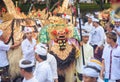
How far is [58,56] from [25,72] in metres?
3.59

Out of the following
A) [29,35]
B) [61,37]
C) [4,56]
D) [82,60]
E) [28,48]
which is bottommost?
[82,60]

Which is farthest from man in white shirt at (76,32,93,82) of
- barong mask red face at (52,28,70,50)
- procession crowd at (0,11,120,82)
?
barong mask red face at (52,28,70,50)

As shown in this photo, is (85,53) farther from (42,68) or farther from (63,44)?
(42,68)

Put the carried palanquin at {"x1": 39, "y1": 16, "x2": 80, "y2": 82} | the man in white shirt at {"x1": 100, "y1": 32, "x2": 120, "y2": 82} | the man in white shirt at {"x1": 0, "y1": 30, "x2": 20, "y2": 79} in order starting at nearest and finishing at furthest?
the man in white shirt at {"x1": 100, "y1": 32, "x2": 120, "y2": 82} < the man in white shirt at {"x1": 0, "y1": 30, "x2": 20, "y2": 79} < the carried palanquin at {"x1": 39, "y1": 16, "x2": 80, "y2": 82}

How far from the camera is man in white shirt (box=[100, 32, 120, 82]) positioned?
7.24 metres

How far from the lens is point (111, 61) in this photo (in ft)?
23.9

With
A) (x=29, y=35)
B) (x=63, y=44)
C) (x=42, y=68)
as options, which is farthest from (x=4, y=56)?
(x=42, y=68)

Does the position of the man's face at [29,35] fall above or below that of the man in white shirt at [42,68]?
above

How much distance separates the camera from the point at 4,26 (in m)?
10.2

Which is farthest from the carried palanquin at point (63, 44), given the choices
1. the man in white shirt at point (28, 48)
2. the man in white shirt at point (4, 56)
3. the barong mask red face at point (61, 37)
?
the man in white shirt at point (4, 56)

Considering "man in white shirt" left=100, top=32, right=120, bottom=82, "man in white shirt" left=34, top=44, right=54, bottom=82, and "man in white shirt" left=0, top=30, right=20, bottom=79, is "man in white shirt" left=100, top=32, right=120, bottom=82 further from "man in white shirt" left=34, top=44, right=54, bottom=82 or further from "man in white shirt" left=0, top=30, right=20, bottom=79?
"man in white shirt" left=0, top=30, right=20, bottom=79

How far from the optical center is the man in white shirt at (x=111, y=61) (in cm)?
724

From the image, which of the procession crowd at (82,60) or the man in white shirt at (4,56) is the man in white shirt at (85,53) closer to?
the procession crowd at (82,60)

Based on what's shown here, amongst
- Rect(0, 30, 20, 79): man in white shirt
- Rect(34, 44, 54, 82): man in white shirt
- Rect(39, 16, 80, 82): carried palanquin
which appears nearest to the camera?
Rect(34, 44, 54, 82): man in white shirt
